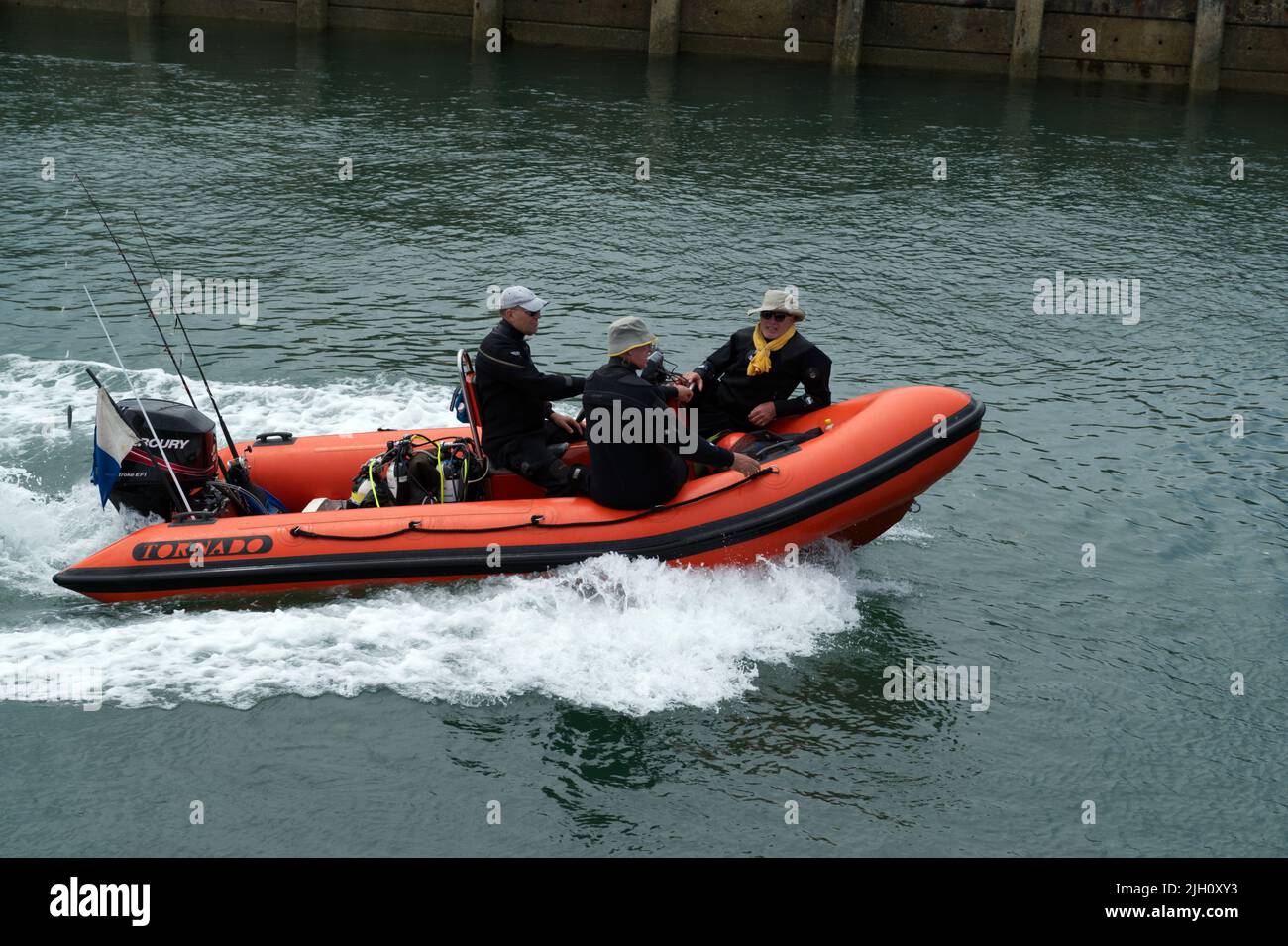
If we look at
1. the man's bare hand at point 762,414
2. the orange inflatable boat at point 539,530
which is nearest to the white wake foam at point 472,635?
the orange inflatable boat at point 539,530

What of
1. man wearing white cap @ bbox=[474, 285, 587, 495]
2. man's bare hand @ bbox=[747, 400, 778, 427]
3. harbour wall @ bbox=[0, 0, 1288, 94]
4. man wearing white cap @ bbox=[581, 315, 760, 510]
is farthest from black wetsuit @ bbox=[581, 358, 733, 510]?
harbour wall @ bbox=[0, 0, 1288, 94]

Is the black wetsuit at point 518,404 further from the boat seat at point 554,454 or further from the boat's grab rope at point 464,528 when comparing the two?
the boat's grab rope at point 464,528

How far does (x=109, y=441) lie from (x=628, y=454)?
2.82m

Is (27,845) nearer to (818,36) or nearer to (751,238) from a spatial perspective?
(751,238)

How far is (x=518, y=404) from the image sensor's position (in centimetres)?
735

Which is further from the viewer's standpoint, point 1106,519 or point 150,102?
point 150,102

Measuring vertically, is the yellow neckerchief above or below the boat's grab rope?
above

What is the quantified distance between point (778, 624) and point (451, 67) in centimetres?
1729

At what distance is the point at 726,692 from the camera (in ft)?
22.3

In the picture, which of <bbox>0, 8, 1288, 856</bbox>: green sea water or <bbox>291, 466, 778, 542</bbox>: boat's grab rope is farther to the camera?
<bbox>291, 466, 778, 542</bbox>: boat's grab rope

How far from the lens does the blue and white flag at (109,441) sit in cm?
726

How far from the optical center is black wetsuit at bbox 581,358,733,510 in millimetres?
6859

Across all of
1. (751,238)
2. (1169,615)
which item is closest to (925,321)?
(751,238)

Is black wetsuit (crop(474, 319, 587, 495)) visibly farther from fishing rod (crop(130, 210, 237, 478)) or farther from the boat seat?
fishing rod (crop(130, 210, 237, 478))
